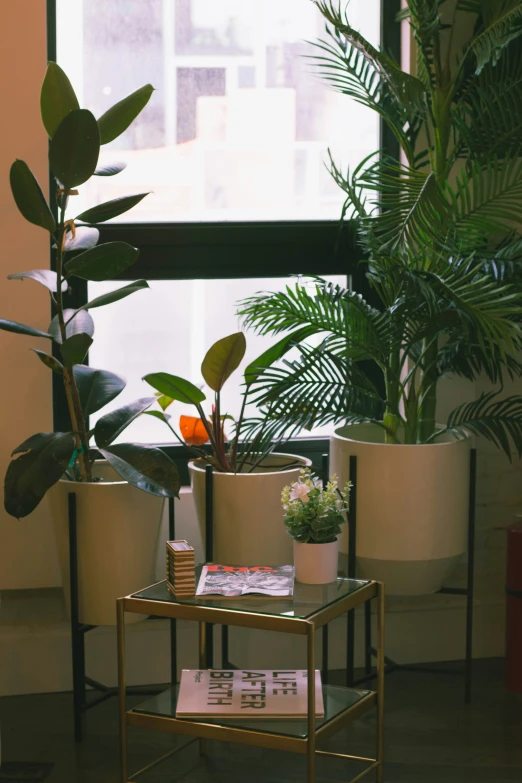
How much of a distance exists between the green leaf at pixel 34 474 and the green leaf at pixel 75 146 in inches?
26.7

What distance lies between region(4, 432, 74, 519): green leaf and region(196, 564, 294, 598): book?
0.46m

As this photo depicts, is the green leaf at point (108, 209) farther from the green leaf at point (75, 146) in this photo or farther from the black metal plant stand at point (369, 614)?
the black metal plant stand at point (369, 614)

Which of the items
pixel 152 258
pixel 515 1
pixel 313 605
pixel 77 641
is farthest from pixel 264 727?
pixel 515 1

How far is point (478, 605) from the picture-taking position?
3486mm

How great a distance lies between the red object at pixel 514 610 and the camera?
3.19 m

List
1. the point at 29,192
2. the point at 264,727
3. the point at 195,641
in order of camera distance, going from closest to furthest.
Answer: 1. the point at 264,727
2. the point at 29,192
3. the point at 195,641

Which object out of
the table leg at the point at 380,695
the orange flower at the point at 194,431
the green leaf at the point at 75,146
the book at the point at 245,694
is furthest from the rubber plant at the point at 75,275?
the table leg at the point at 380,695

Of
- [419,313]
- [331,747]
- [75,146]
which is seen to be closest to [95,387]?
[75,146]

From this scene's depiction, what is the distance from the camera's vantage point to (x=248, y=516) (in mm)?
2914

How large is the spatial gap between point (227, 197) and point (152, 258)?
0.32 metres

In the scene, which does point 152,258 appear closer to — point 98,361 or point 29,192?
point 98,361

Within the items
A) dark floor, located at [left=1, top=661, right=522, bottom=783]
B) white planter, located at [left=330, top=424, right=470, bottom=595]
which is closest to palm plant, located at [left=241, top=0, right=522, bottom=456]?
white planter, located at [left=330, top=424, right=470, bottom=595]

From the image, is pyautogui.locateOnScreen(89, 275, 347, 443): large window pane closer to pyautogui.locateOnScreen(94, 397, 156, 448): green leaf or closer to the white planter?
pyautogui.locateOnScreen(94, 397, 156, 448): green leaf

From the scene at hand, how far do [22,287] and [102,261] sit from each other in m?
0.59
